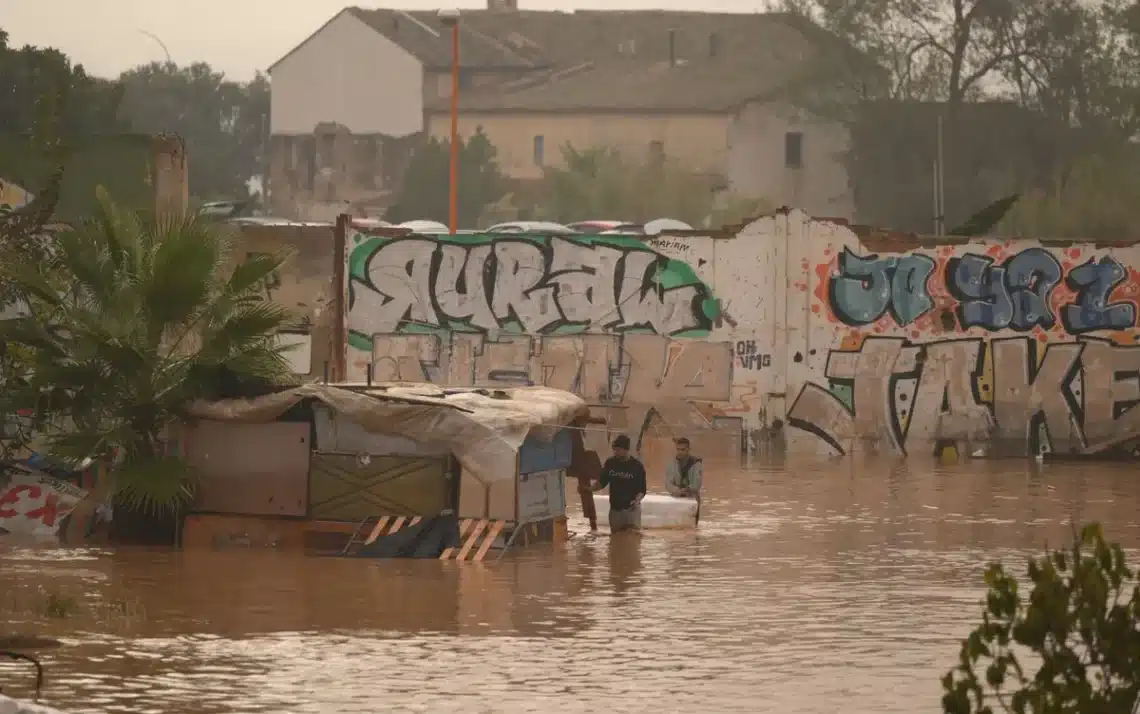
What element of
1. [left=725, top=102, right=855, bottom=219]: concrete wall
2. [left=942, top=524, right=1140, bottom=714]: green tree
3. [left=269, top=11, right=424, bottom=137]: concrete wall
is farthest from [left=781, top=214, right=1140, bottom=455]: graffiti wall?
[left=269, top=11, right=424, bottom=137]: concrete wall

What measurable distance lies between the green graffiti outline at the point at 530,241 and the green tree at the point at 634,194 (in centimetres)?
3941

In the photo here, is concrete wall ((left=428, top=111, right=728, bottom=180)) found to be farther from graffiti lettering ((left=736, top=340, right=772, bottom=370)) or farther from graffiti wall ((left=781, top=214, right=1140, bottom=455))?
graffiti lettering ((left=736, top=340, right=772, bottom=370))

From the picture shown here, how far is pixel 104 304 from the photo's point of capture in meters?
19.7

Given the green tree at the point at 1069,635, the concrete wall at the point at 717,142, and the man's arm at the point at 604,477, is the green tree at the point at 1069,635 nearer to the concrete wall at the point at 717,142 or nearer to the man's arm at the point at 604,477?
the man's arm at the point at 604,477

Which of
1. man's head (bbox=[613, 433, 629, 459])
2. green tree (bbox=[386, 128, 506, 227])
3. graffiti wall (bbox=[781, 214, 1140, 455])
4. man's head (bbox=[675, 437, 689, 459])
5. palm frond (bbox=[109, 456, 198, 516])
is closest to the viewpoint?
palm frond (bbox=[109, 456, 198, 516])

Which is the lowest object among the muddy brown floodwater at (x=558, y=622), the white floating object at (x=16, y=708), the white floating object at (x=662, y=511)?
the muddy brown floodwater at (x=558, y=622)

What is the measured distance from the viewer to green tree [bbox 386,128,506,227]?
79875 millimetres

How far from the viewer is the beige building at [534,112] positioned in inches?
3194

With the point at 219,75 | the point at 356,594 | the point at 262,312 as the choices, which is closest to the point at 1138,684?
the point at 356,594

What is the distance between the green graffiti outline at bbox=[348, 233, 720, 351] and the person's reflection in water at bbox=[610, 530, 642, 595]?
1178 centimetres

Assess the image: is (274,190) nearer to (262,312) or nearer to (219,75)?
(219,75)

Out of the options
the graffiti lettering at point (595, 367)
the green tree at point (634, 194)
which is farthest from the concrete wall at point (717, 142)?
the graffiti lettering at point (595, 367)

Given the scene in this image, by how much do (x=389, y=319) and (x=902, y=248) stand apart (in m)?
8.44

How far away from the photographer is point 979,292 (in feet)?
110
